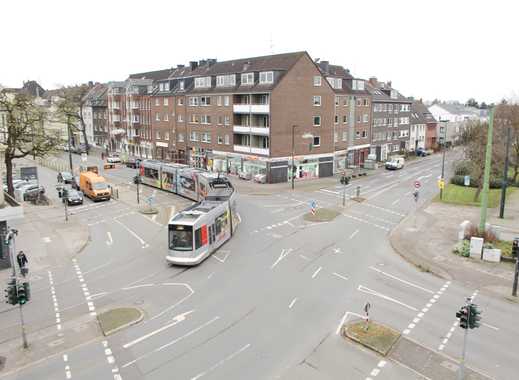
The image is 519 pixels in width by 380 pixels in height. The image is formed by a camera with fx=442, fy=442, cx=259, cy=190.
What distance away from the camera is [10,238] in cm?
2023

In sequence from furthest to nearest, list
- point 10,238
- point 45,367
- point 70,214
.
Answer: point 70,214, point 10,238, point 45,367

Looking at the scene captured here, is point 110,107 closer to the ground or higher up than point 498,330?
higher up

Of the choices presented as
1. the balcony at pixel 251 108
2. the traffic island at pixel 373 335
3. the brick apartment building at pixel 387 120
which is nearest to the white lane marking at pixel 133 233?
the traffic island at pixel 373 335

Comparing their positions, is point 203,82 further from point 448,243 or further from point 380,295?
point 380,295

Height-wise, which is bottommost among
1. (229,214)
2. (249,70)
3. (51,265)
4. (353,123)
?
(51,265)

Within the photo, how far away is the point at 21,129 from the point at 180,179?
14879 millimetres

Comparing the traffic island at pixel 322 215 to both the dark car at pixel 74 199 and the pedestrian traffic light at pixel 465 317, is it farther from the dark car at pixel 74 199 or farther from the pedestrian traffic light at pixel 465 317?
the dark car at pixel 74 199

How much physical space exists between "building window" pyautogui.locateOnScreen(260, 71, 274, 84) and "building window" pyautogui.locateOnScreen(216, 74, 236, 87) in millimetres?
5477

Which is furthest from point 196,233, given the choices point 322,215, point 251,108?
point 251,108

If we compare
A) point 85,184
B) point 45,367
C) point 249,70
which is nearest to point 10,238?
point 45,367

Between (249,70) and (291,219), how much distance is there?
88.7 ft

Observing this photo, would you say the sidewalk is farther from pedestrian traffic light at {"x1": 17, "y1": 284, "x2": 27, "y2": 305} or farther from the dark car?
the dark car

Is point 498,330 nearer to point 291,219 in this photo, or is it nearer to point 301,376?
point 301,376

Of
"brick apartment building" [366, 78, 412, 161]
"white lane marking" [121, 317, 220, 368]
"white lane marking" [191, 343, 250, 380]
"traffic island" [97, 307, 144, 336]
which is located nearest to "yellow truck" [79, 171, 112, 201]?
"traffic island" [97, 307, 144, 336]
